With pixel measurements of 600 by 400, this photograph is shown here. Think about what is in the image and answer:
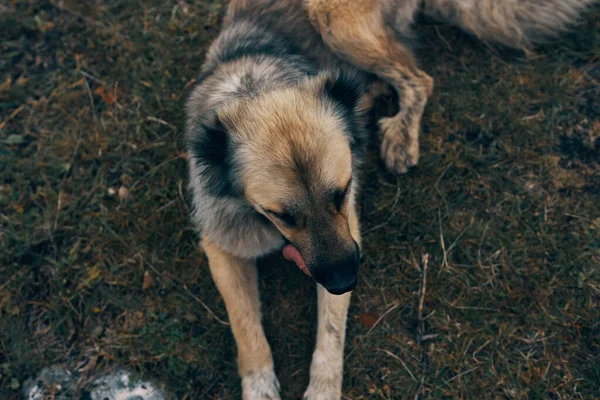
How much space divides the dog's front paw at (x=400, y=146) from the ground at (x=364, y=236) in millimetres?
95

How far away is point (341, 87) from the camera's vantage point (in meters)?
2.28

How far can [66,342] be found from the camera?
3.03 m

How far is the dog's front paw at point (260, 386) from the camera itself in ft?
8.74

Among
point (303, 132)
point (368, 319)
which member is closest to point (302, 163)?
point (303, 132)

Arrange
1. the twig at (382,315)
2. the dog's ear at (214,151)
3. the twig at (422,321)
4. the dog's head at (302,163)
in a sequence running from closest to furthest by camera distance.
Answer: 1. the dog's head at (302,163)
2. the dog's ear at (214,151)
3. the twig at (422,321)
4. the twig at (382,315)

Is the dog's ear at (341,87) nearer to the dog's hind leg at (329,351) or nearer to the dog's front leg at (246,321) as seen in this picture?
the dog's hind leg at (329,351)

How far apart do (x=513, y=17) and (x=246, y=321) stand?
8.53 feet

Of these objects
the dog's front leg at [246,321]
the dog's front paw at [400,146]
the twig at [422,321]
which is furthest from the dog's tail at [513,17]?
the dog's front leg at [246,321]

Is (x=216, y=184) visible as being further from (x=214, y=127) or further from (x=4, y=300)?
(x=4, y=300)

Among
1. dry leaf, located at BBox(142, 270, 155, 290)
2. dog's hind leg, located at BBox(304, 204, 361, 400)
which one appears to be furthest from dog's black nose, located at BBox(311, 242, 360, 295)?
→ dry leaf, located at BBox(142, 270, 155, 290)

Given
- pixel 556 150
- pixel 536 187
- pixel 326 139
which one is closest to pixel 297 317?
pixel 326 139

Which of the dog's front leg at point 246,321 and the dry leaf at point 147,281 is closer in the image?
the dog's front leg at point 246,321

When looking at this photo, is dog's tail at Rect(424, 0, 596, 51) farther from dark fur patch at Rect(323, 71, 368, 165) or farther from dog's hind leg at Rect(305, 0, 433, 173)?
dark fur patch at Rect(323, 71, 368, 165)

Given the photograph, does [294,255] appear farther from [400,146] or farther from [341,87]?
[400,146]
